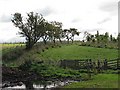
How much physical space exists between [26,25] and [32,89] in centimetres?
5730

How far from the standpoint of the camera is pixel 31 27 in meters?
92.6

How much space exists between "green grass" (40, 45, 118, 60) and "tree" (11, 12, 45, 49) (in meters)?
8.85

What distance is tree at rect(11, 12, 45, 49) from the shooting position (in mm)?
91438

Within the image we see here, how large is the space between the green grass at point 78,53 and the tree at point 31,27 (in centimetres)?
885

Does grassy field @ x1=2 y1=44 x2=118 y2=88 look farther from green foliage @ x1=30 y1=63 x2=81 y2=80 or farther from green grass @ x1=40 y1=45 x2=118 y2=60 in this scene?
green foliage @ x1=30 y1=63 x2=81 y2=80

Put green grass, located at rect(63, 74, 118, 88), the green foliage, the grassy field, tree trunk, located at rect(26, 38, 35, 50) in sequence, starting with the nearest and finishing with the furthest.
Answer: green grass, located at rect(63, 74, 118, 88)
the green foliage
the grassy field
tree trunk, located at rect(26, 38, 35, 50)

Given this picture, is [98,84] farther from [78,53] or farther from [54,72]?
[78,53]

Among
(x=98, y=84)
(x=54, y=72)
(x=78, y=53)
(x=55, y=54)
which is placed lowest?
(x=54, y=72)

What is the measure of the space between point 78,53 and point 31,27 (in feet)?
68.2

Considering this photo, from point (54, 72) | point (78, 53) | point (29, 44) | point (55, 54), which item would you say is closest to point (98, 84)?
point (54, 72)

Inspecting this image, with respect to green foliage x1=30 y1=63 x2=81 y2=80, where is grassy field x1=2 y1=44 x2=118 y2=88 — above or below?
above

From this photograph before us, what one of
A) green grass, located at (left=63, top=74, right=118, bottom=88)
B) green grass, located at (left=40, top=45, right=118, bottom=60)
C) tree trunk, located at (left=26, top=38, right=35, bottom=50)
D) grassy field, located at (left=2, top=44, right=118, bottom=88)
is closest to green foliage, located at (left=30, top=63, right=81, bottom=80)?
green grass, located at (left=63, top=74, right=118, bottom=88)

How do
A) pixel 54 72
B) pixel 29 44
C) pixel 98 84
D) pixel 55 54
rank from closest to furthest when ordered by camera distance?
pixel 98 84
pixel 54 72
pixel 55 54
pixel 29 44

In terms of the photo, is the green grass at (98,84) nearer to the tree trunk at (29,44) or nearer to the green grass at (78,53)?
the green grass at (78,53)
